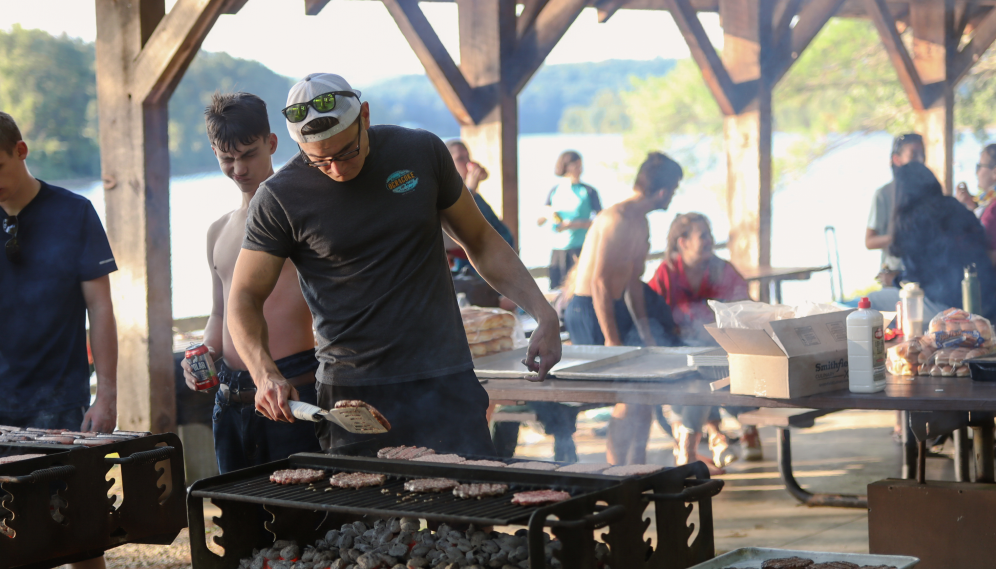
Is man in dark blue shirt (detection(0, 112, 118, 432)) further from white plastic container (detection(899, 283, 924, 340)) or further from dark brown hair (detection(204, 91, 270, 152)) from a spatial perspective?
white plastic container (detection(899, 283, 924, 340))

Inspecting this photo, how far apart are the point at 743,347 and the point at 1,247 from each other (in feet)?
7.31

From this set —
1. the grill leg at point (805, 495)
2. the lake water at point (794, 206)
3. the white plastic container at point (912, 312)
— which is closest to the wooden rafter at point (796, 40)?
the grill leg at point (805, 495)

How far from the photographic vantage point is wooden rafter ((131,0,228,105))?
4.01m

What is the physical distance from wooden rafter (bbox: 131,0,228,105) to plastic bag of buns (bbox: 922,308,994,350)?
304 centimetres

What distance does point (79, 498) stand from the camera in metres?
2.25

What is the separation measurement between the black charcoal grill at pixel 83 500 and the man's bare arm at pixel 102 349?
0.37m

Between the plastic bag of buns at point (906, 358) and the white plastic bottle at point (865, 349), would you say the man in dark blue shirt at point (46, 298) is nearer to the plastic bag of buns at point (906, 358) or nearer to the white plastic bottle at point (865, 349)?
the white plastic bottle at point (865, 349)

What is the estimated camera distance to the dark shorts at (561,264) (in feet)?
25.7

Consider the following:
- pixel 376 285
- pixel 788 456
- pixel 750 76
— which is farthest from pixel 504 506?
pixel 750 76

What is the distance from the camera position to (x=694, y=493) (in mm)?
1783

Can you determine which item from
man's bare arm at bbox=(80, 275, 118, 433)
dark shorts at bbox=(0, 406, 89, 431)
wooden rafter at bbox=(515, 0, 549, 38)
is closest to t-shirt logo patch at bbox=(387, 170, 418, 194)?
man's bare arm at bbox=(80, 275, 118, 433)

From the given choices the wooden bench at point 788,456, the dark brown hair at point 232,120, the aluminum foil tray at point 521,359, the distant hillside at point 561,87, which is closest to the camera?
the dark brown hair at point 232,120

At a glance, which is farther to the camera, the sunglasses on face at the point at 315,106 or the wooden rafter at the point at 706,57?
the wooden rafter at the point at 706,57

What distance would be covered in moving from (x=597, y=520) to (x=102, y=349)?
1935mm
